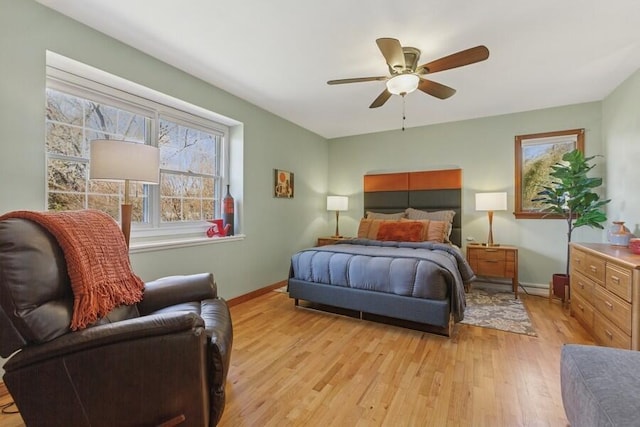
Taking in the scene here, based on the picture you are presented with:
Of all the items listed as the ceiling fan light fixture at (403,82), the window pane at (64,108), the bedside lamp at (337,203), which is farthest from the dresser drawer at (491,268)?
the window pane at (64,108)

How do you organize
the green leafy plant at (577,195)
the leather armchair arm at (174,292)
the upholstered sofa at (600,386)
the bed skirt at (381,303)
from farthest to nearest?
the green leafy plant at (577,195) → the bed skirt at (381,303) → the leather armchair arm at (174,292) → the upholstered sofa at (600,386)

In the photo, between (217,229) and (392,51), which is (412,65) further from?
(217,229)

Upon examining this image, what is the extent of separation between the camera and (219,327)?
1534mm

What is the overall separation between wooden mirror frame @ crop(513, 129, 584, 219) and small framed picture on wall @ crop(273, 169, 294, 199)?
3163 mm

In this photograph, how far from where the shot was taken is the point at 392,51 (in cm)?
198

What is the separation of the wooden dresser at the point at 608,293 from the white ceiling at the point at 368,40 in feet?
5.55

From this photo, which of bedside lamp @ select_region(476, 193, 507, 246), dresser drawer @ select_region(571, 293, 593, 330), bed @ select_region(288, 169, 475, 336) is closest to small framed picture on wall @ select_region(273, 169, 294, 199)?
bed @ select_region(288, 169, 475, 336)

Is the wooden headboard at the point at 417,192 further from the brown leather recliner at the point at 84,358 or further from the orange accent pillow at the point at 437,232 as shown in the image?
the brown leather recliner at the point at 84,358

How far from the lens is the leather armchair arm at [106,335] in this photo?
1.06 meters

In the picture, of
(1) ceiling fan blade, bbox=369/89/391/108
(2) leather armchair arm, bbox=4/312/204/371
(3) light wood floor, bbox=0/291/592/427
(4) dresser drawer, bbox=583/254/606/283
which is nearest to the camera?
(2) leather armchair arm, bbox=4/312/204/371

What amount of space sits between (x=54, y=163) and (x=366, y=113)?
3.38 m

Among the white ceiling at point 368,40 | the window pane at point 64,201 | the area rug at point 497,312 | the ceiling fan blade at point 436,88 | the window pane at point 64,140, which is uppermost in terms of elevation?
the white ceiling at point 368,40

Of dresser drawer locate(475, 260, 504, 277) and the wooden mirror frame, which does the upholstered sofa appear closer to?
dresser drawer locate(475, 260, 504, 277)

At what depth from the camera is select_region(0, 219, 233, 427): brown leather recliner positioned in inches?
41.9
